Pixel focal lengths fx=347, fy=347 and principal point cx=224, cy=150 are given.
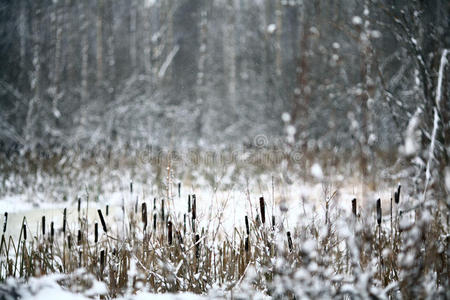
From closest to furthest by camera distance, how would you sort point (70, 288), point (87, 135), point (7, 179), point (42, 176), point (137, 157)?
point (70, 288) < point (7, 179) < point (42, 176) < point (137, 157) < point (87, 135)

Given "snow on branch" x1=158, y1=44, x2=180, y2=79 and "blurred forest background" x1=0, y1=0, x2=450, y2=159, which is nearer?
"blurred forest background" x1=0, y1=0, x2=450, y2=159

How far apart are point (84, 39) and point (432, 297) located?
457 inches

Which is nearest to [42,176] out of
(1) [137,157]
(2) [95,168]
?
(2) [95,168]

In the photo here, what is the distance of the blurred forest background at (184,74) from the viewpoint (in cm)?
→ 628

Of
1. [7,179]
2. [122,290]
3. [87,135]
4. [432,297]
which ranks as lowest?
[122,290]

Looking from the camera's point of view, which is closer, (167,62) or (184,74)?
(167,62)

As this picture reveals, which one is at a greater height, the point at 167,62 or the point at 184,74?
the point at 167,62

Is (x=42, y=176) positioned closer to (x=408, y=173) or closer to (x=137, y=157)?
(x=137, y=157)

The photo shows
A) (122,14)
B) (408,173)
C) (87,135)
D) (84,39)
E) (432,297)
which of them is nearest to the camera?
(432,297)

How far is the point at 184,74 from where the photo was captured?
13141 millimetres

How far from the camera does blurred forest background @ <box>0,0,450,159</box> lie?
6.28 metres

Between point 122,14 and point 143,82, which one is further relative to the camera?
point 122,14

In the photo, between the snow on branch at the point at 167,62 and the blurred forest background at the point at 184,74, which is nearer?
the blurred forest background at the point at 184,74

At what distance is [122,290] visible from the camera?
1972 mm
